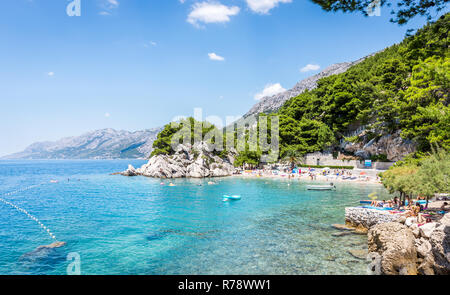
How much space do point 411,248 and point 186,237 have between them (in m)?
13.3

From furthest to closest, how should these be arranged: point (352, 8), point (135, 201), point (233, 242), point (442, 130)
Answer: point (135, 201), point (442, 130), point (233, 242), point (352, 8)

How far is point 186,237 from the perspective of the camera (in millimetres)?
18250

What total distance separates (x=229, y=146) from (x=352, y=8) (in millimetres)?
68963

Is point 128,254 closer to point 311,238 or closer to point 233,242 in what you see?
point 233,242

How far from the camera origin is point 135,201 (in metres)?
32.9

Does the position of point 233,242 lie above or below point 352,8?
below

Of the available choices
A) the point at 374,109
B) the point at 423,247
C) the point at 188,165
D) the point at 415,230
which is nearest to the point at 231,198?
the point at 415,230

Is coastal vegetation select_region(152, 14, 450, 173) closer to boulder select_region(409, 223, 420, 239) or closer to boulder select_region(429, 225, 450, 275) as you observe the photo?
boulder select_region(409, 223, 420, 239)

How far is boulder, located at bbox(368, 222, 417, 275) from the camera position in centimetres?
1180

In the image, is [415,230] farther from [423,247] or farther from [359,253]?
[359,253]

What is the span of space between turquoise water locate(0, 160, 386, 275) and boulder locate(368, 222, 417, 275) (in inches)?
48.1

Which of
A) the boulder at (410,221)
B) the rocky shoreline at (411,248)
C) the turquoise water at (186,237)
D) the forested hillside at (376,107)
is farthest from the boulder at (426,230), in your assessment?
the forested hillside at (376,107)

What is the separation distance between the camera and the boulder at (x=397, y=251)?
11805 mm

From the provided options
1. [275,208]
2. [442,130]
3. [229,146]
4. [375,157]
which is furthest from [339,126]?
[275,208]
